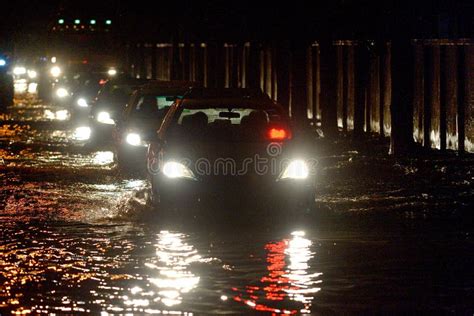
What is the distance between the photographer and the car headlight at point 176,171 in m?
15.6

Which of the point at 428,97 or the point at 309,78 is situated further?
the point at 309,78

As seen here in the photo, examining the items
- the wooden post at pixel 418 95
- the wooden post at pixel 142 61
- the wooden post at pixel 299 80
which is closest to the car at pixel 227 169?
the wooden post at pixel 418 95

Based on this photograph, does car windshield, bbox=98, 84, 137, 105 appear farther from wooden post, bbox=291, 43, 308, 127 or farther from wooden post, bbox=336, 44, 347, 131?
wooden post, bbox=336, 44, 347, 131

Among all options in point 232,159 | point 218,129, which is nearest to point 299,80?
point 218,129

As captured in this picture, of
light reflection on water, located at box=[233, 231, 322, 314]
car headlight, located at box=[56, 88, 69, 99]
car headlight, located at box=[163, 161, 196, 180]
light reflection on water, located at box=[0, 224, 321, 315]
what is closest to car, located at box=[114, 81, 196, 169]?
car headlight, located at box=[163, 161, 196, 180]

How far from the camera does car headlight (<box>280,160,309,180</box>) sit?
1563 cm

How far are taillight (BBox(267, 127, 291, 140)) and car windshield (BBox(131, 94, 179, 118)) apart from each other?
21.2ft

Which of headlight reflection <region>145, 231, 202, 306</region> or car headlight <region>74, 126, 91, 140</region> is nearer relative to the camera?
headlight reflection <region>145, 231, 202, 306</region>

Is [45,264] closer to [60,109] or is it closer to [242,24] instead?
[242,24]

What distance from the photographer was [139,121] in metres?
22.6

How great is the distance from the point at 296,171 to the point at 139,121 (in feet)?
24.2

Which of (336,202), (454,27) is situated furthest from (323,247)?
(454,27)

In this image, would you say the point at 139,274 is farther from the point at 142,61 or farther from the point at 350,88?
the point at 142,61

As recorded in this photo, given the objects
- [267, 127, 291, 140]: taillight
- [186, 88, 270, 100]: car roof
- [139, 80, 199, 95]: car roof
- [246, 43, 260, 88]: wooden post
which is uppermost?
[246, 43, 260, 88]: wooden post
